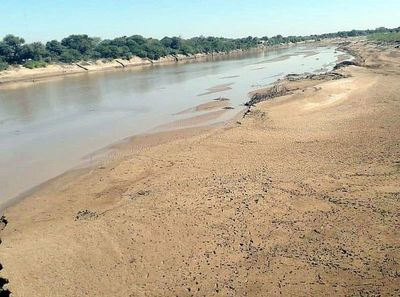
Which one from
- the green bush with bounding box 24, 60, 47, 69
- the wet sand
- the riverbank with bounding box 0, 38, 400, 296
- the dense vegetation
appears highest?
the dense vegetation

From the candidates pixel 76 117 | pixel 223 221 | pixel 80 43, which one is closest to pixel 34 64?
pixel 80 43

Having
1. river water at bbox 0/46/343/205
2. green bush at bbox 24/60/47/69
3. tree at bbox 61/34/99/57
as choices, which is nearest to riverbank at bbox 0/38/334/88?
green bush at bbox 24/60/47/69

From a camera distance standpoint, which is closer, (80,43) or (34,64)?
(34,64)

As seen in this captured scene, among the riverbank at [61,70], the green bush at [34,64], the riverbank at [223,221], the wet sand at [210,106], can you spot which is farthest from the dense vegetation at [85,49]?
the riverbank at [223,221]

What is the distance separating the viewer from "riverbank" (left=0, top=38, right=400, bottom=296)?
24.9 ft

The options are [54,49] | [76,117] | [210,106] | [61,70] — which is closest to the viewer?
[76,117]

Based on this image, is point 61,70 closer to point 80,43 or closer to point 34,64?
point 34,64


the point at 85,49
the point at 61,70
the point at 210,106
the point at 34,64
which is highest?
the point at 85,49

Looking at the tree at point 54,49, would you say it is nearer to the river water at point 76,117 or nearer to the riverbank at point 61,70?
the riverbank at point 61,70

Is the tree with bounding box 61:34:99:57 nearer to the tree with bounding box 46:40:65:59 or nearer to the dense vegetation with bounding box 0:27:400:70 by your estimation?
the dense vegetation with bounding box 0:27:400:70

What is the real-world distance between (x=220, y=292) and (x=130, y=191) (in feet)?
18.7

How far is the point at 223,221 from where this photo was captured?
9.68 metres

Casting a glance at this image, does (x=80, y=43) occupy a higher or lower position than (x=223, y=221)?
higher

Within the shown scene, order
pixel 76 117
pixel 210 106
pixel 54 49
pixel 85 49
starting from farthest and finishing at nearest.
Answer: pixel 85 49 → pixel 54 49 → pixel 210 106 → pixel 76 117
